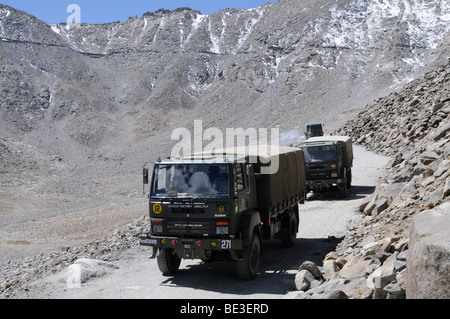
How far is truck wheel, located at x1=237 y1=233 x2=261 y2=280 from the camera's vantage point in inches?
447

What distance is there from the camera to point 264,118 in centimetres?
7812

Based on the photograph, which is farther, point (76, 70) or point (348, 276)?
point (76, 70)

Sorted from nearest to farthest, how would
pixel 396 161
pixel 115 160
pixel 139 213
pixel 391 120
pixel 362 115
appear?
pixel 396 161 → pixel 139 213 → pixel 391 120 → pixel 362 115 → pixel 115 160

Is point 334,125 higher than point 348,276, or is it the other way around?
point 334,125

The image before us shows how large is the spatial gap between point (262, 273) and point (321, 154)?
12581 millimetres

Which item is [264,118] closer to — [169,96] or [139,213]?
[169,96]

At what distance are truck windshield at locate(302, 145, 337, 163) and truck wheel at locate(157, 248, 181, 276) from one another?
13.0 meters

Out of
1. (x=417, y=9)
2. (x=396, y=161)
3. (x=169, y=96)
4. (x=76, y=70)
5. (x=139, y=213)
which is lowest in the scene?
(x=139, y=213)

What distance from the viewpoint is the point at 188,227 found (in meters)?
11.1
